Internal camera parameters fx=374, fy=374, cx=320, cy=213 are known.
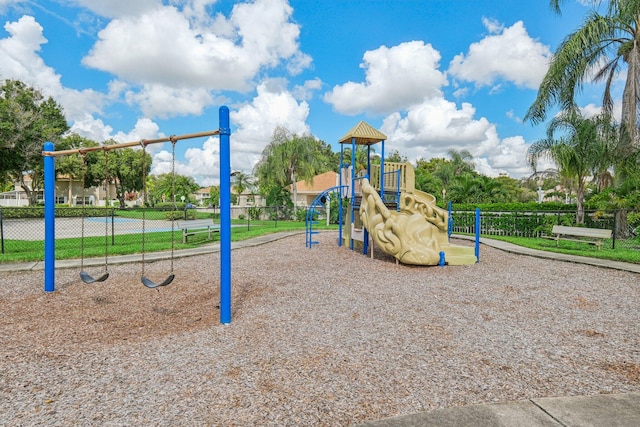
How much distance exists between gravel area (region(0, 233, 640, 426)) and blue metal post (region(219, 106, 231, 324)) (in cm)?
34

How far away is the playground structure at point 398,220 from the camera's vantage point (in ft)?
30.6

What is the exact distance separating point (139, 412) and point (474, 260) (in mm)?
8705

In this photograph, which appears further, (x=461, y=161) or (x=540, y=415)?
(x=461, y=161)

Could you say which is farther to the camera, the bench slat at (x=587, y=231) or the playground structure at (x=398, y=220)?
the bench slat at (x=587, y=231)

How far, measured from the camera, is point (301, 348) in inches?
157

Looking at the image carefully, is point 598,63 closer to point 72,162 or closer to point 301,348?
point 301,348

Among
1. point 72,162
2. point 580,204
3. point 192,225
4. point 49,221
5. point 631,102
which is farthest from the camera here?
point 72,162

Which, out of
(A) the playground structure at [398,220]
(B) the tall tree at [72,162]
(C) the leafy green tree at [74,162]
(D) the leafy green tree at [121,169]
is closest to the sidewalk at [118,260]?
(A) the playground structure at [398,220]

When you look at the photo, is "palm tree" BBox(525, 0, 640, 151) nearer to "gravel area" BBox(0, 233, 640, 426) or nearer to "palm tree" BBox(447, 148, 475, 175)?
"gravel area" BBox(0, 233, 640, 426)

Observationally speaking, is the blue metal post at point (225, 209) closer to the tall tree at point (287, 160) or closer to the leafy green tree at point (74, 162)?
the tall tree at point (287, 160)

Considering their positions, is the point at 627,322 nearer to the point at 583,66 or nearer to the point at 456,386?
the point at 456,386

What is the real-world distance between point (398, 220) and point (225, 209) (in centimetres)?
582

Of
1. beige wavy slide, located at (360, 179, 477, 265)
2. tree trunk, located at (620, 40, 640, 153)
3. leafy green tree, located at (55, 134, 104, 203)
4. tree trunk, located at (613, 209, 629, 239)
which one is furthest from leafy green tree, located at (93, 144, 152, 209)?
tree trunk, located at (620, 40, 640, 153)

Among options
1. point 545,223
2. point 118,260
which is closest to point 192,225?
point 118,260
